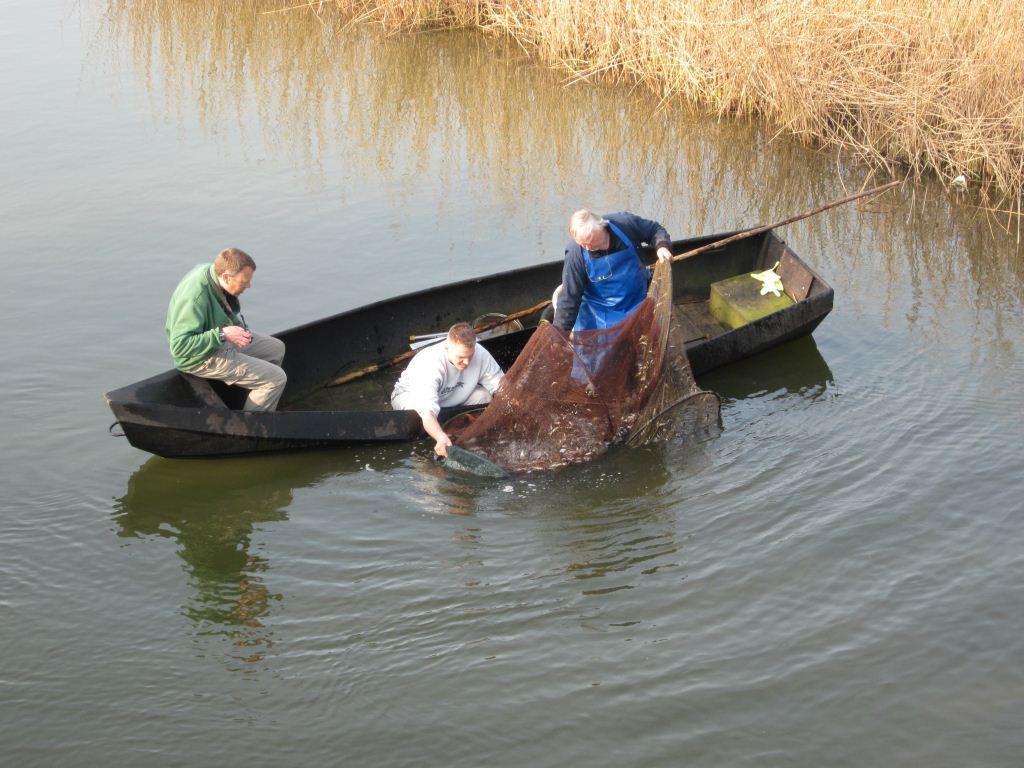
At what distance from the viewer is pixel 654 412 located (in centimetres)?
839

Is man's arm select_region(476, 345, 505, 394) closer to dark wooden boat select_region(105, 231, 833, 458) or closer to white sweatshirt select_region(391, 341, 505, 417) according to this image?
white sweatshirt select_region(391, 341, 505, 417)

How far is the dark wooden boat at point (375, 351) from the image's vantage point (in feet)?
25.7

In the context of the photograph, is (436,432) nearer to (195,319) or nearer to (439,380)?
(439,380)

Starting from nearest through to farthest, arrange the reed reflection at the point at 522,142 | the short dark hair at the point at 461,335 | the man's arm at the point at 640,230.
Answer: the short dark hair at the point at 461,335
the man's arm at the point at 640,230
the reed reflection at the point at 522,142

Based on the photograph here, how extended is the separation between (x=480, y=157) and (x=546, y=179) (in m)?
1.08

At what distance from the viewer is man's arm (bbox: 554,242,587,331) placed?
28.3 ft

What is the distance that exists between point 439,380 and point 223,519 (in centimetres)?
181

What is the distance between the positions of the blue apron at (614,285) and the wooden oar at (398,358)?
0.68 meters

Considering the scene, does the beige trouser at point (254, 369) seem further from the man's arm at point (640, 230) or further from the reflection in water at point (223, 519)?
the man's arm at point (640, 230)

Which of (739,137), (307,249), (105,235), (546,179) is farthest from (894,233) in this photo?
(105,235)

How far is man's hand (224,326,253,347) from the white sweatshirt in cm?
122

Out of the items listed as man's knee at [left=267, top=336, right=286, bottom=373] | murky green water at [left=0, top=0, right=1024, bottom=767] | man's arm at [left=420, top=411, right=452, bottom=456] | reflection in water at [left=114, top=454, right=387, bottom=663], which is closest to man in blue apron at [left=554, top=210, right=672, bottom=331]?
murky green water at [left=0, top=0, right=1024, bottom=767]

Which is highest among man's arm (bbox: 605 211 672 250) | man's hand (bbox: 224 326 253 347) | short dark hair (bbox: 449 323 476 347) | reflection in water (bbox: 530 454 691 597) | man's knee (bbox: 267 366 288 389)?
man's arm (bbox: 605 211 672 250)

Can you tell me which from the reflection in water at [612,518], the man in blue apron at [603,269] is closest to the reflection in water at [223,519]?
the reflection in water at [612,518]
